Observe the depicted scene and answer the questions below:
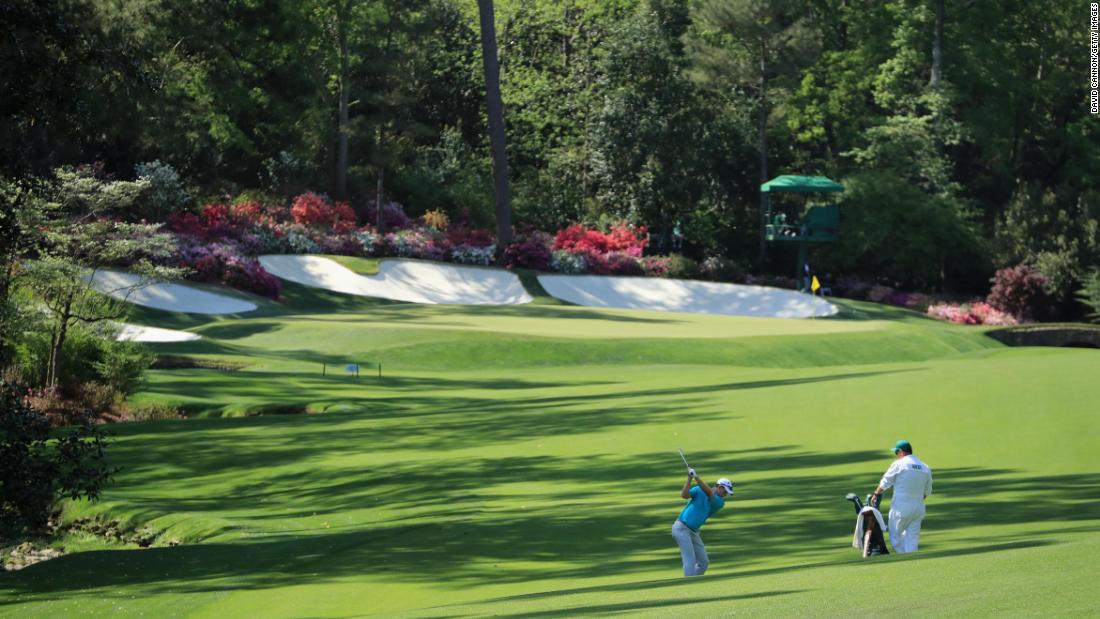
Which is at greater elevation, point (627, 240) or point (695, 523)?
point (627, 240)

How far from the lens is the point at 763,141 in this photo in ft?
190

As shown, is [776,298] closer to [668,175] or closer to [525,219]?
[668,175]

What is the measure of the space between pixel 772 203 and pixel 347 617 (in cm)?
4793

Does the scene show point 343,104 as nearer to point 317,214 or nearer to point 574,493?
point 317,214

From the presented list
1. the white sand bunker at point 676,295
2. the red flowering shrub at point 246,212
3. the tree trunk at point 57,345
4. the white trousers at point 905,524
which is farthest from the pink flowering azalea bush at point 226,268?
the white trousers at point 905,524

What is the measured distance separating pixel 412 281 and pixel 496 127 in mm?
7029

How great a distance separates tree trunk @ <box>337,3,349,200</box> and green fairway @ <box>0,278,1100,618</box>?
23175 millimetres

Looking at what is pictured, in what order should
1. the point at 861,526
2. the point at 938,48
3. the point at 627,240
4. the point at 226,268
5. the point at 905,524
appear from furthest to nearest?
the point at 938,48 → the point at 627,240 → the point at 226,268 → the point at 905,524 → the point at 861,526

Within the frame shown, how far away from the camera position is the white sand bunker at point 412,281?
157ft

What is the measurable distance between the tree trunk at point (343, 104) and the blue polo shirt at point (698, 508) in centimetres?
4074

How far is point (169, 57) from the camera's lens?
137 ft

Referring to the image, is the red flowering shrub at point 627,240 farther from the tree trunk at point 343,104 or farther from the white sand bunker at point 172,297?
the white sand bunker at point 172,297

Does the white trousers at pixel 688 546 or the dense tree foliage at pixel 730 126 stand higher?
the dense tree foliage at pixel 730 126

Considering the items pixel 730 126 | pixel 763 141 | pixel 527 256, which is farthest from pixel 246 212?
pixel 763 141
